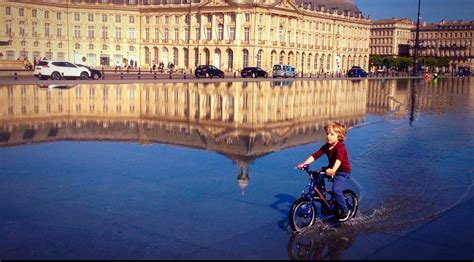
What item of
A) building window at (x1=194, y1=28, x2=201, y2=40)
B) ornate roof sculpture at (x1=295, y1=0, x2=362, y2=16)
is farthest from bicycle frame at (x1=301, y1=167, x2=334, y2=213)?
ornate roof sculpture at (x1=295, y1=0, x2=362, y2=16)

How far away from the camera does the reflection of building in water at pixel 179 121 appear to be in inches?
504

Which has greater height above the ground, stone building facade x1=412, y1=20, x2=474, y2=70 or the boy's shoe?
stone building facade x1=412, y1=20, x2=474, y2=70

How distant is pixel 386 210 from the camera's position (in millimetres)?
7438

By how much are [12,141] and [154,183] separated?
5391 mm

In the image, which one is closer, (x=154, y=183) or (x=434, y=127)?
(x=154, y=183)

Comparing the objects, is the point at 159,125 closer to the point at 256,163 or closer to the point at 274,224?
the point at 256,163

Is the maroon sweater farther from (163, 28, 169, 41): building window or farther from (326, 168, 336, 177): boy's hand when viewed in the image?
(163, 28, 169, 41): building window

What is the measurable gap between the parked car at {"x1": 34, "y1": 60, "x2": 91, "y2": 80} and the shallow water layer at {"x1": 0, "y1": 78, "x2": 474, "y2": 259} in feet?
80.5

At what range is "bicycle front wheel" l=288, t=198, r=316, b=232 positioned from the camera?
631 centimetres

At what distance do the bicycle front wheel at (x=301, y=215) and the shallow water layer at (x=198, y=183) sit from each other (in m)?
0.13

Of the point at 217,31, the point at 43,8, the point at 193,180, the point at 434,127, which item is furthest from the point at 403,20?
the point at 193,180

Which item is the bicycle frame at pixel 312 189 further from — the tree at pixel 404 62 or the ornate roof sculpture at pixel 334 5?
the tree at pixel 404 62

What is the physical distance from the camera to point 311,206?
6473 mm

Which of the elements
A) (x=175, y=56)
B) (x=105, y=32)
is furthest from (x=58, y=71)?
(x=105, y=32)
